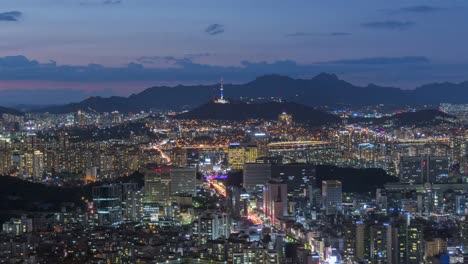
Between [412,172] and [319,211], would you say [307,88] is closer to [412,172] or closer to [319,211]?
[412,172]

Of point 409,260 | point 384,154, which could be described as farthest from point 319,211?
point 384,154

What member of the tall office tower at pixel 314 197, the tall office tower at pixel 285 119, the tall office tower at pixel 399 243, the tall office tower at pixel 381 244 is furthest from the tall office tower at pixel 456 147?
the tall office tower at pixel 381 244

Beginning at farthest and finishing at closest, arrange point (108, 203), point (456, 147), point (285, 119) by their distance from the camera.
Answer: point (285, 119)
point (456, 147)
point (108, 203)

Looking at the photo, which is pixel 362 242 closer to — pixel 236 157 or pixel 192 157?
pixel 236 157

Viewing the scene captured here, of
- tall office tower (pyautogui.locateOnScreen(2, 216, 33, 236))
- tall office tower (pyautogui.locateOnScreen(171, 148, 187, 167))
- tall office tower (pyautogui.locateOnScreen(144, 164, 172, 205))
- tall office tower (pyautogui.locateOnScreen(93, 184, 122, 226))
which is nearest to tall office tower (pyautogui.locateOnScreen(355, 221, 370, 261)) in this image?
tall office tower (pyautogui.locateOnScreen(93, 184, 122, 226))

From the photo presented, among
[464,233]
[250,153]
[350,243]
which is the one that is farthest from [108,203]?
[250,153]

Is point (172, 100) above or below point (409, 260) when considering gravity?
above
